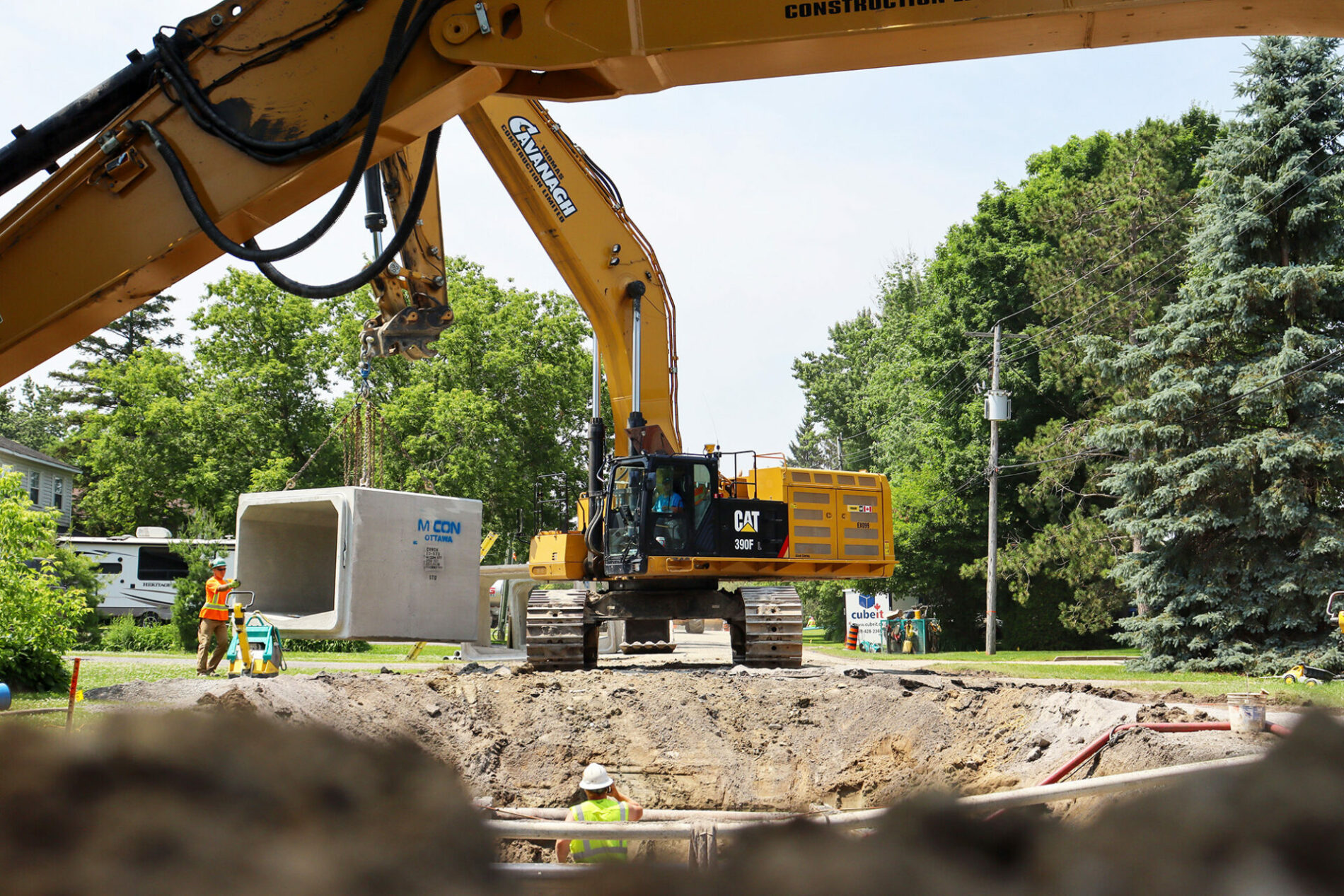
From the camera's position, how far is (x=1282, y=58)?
2138 cm

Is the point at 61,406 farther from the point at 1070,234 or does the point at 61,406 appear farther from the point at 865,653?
the point at 1070,234

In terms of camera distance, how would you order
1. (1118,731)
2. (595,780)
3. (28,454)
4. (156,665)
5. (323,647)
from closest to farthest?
(595,780) < (1118,731) < (156,665) < (323,647) < (28,454)

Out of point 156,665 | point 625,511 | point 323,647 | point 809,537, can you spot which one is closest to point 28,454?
point 323,647


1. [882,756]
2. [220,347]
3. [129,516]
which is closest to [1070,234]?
[882,756]

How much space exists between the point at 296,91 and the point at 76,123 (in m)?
1.38

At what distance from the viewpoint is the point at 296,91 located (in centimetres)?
640

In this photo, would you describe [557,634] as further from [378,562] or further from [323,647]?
[323,647]

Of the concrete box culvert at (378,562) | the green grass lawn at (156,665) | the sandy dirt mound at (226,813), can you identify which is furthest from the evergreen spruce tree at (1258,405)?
the sandy dirt mound at (226,813)

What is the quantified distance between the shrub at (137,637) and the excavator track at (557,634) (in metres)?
15.7

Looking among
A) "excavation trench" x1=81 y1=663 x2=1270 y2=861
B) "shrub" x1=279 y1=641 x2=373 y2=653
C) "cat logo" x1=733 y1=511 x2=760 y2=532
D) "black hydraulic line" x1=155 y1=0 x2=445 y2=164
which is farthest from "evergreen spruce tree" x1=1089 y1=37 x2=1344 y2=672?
"black hydraulic line" x1=155 y1=0 x2=445 y2=164

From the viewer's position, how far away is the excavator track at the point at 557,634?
14.7m

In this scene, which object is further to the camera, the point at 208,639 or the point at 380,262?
the point at 208,639

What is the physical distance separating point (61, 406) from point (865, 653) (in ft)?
171

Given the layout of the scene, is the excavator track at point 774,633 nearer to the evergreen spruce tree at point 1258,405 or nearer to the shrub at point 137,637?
the evergreen spruce tree at point 1258,405
